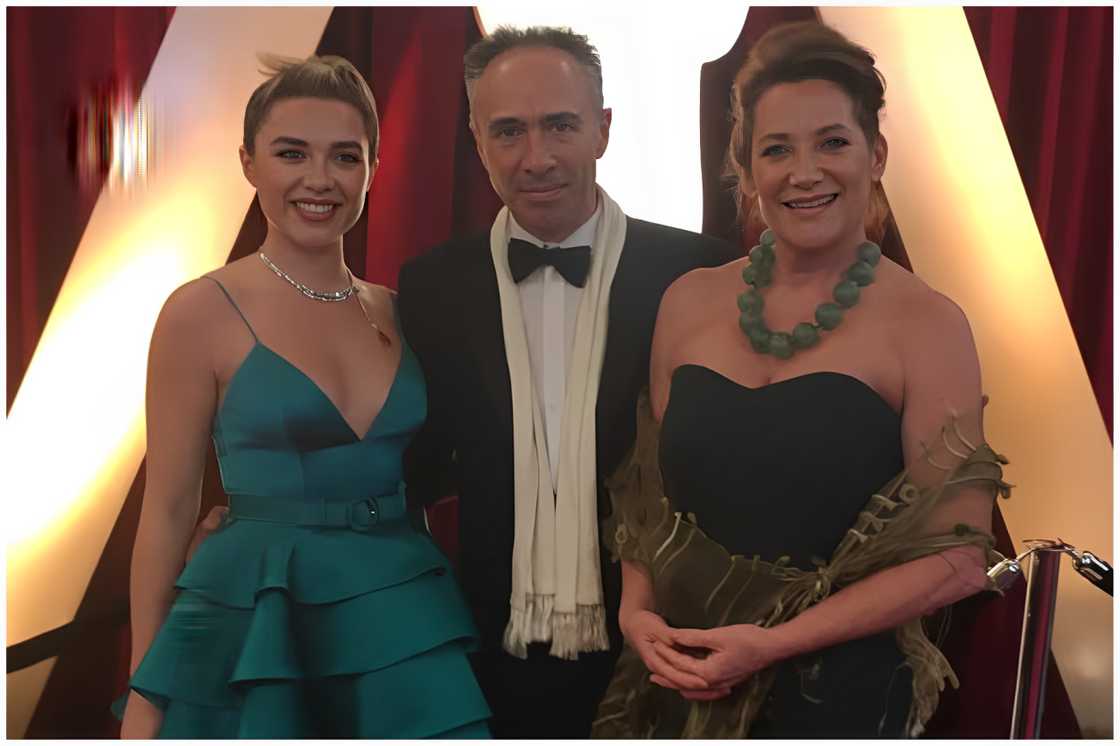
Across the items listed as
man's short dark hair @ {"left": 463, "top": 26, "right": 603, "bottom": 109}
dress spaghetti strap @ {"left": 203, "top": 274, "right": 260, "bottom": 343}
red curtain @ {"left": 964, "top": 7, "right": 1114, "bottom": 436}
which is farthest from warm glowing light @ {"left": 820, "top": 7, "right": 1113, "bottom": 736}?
dress spaghetti strap @ {"left": 203, "top": 274, "right": 260, "bottom": 343}

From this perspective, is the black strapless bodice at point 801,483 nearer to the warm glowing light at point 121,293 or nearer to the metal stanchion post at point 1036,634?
the metal stanchion post at point 1036,634

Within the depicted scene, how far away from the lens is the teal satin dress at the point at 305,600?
187cm

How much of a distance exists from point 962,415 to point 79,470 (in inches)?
63.8

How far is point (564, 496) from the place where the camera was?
1920 mm

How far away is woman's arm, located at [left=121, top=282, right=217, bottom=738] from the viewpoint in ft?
6.30

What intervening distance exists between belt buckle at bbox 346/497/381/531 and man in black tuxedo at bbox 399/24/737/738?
97 millimetres

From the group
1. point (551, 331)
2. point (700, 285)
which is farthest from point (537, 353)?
point (700, 285)

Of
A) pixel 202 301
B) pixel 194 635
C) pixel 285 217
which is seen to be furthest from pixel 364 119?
pixel 194 635

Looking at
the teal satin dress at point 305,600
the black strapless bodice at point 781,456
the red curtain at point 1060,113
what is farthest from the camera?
the red curtain at point 1060,113

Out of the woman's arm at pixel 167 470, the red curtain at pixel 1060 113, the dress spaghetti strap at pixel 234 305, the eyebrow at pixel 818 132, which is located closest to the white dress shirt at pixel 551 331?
the eyebrow at pixel 818 132

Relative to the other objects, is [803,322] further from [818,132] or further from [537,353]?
[537,353]

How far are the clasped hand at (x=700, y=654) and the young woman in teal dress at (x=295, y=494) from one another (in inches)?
12.8

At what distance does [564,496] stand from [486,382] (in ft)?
0.82

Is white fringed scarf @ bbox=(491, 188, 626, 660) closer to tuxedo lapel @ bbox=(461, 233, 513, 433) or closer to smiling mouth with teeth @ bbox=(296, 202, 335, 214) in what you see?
tuxedo lapel @ bbox=(461, 233, 513, 433)
